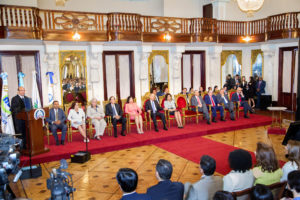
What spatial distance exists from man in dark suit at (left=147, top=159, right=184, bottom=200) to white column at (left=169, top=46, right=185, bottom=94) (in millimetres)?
10728

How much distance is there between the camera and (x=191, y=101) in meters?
10.3

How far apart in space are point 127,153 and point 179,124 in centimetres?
271

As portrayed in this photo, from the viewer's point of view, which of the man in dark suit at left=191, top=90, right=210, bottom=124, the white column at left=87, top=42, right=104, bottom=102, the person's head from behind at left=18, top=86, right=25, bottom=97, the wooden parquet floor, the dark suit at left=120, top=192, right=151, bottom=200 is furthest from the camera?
the white column at left=87, top=42, right=104, bottom=102

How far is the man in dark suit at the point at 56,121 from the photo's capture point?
7.83m

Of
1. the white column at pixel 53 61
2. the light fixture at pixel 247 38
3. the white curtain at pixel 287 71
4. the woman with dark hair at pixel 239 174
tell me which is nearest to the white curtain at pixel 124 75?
the white column at pixel 53 61

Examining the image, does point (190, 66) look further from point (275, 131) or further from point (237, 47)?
point (275, 131)

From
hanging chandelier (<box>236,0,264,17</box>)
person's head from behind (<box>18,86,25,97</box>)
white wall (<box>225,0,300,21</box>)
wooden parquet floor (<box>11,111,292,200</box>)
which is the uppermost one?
white wall (<box>225,0,300,21</box>)

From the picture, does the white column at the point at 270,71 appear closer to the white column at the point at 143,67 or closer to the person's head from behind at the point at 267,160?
the white column at the point at 143,67

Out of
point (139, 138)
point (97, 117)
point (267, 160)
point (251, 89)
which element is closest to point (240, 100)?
point (251, 89)

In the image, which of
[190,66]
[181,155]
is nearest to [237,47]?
[190,66]

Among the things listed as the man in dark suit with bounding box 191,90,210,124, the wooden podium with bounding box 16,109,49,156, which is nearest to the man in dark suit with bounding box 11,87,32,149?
the wooden podium with bounding box 16,109,49,156

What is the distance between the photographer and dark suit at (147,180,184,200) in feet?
9.14

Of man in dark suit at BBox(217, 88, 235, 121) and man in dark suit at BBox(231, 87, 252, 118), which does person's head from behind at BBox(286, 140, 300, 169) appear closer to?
man in dark suit at BBox(217, 88, 235, 121)

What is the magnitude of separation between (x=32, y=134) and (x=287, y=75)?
11.3m
